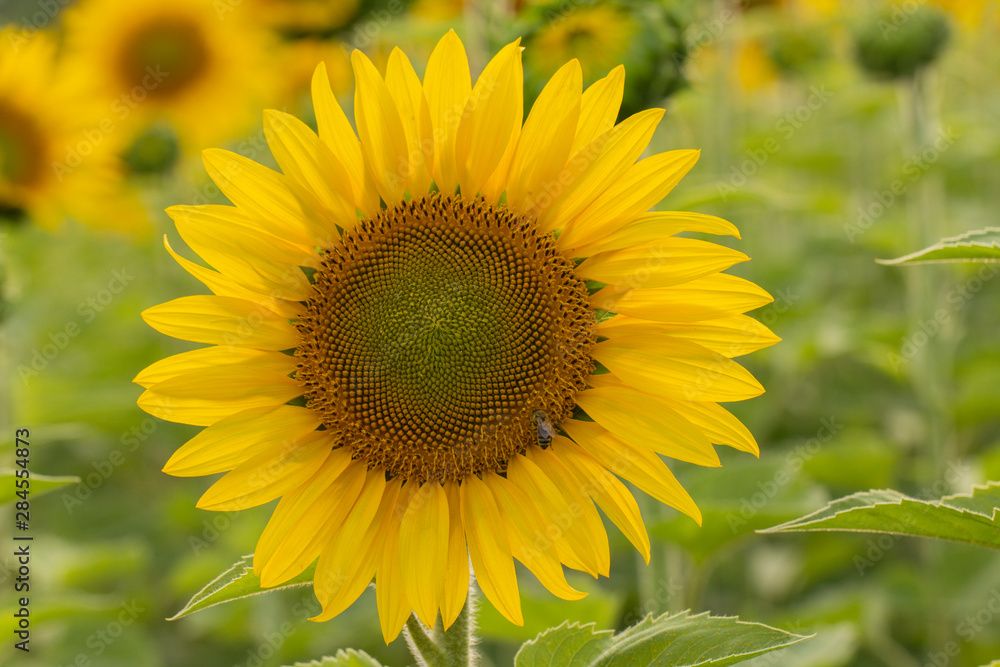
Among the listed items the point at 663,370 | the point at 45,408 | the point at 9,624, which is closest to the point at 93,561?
the point at 45,408

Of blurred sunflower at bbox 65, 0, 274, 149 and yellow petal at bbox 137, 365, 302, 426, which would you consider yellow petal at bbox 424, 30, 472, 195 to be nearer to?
yellow petal at bbox 137, 365, 302, 426

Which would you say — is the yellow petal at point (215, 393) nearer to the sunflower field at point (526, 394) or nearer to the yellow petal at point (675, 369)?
the sunflower field at point (526, 394)

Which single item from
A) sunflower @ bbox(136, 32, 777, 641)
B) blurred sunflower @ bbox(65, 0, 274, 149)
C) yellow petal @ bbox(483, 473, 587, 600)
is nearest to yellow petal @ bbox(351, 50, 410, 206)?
sunflower @ bbox(136, 32, 777, 641)

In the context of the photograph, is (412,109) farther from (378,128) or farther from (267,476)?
(267,476)

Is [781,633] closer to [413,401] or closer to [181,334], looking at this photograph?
[413,401]

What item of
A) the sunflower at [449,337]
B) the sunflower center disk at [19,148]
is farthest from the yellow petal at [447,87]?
the sunflower center disk at [19,148]
